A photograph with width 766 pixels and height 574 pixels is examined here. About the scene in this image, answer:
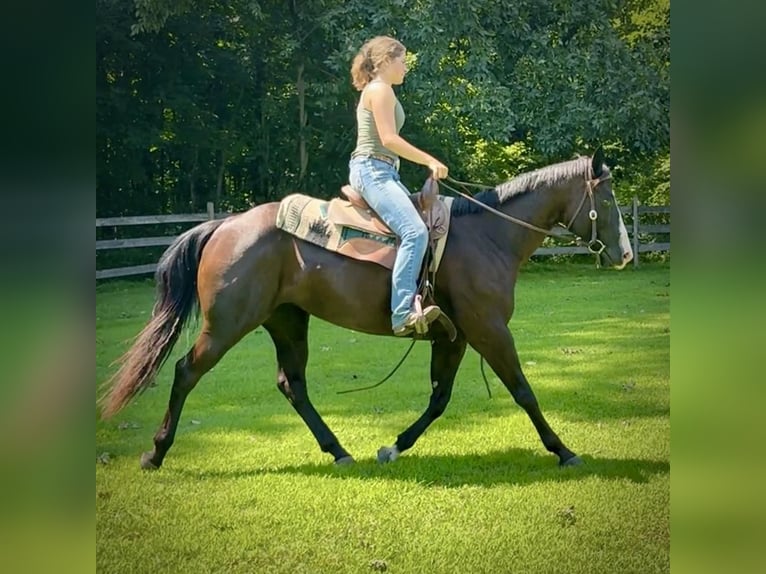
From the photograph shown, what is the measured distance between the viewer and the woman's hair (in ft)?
11.1

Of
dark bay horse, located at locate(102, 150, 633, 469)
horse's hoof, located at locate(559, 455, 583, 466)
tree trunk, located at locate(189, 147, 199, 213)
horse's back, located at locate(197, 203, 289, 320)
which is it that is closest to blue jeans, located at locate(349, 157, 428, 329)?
dark bay horse, located at locate(102, 150, 633, 469)

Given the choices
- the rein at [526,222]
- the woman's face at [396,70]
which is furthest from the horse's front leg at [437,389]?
the woman's face at [396,70]

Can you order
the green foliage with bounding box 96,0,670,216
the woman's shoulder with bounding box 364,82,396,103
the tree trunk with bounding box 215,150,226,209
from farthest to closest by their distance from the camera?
1. the tree trunk with bounding box 215,150,226,209
2. the green foliage with bounding box 96,0,670,216
3. the woman's shoulder with bounding box 364,82,396,103

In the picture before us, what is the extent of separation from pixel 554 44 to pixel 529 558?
2.01 meters

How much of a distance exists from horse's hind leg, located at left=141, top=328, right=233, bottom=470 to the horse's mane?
1.12m

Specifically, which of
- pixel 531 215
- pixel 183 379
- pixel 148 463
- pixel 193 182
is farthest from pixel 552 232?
pixel 148 463

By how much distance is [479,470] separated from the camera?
3467 mm

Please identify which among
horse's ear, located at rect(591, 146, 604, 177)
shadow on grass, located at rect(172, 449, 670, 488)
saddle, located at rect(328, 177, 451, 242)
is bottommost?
shadow on grass, located at rect(172, 449, 670, 488)

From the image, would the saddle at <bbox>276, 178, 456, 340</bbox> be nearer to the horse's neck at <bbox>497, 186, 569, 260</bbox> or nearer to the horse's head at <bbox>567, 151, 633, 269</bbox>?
the horse's neck at <bbox>497, 186, 569, 260</bbox>

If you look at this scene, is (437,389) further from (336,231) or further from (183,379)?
(183,379)

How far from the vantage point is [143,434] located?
3596 mm

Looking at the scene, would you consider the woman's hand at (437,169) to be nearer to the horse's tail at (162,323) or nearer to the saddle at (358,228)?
the saddle at (358,228)
